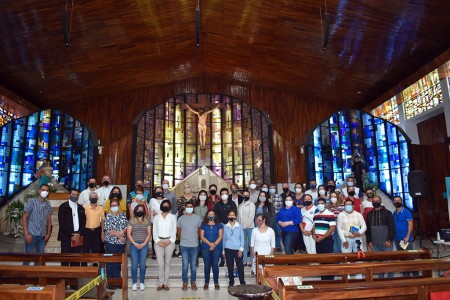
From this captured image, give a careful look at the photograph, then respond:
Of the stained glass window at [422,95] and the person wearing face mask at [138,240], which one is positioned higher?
the stained glass window at [422,95]

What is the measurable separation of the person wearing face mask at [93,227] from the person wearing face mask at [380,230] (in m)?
3.80

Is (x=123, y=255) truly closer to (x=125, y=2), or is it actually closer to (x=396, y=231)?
(x=396, y=231)

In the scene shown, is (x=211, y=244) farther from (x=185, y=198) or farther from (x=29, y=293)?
(x=29, y=293)

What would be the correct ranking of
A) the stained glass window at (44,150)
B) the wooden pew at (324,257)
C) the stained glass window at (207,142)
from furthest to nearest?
the stained glass window at (207,142) → the stained glass window at (44,150) → the wooden pew at (324,257)

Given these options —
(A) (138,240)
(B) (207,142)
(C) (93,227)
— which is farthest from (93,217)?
(B) (207,142)

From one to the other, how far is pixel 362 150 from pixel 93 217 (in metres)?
10.6

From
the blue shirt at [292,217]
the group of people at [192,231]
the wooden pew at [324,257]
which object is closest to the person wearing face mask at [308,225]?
the group of people at [192,231]

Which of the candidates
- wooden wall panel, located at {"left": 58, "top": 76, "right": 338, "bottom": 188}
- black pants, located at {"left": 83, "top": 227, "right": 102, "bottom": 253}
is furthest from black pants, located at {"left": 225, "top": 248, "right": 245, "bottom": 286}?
wooden wall panel, located at {"left": 58, "top": 76, "right": 338, "bottom": 188}

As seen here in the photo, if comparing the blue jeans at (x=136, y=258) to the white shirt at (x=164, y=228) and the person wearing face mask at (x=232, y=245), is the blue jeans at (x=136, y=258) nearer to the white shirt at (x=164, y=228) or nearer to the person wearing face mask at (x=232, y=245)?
the white shirt at (x=164, y=228)

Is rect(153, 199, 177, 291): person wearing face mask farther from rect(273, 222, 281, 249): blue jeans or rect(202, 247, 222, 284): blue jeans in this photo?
rect(273, 222, 281, 249): blue jeans

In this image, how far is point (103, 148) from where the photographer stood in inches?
459

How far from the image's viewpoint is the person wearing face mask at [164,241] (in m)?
4.93

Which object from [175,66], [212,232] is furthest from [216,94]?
[212,232]

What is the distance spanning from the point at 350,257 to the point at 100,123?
32.9ft
